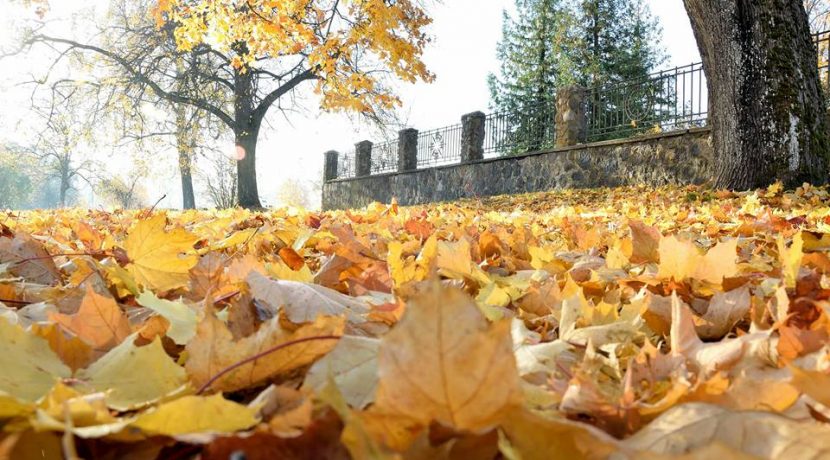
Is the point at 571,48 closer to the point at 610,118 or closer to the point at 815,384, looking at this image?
the point at 610,118

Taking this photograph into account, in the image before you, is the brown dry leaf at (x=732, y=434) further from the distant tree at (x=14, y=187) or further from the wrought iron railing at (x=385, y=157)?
the distant tree at (x=14, y=187)

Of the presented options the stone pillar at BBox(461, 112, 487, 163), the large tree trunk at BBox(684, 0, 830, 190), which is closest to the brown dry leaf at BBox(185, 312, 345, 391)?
the large tree trunk at BBox(684, 0, 830, 190)

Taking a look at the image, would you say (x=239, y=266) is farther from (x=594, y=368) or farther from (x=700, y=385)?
(x=700, y=385)

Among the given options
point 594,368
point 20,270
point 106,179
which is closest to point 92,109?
point 20,270

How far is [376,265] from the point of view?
1.38 metres

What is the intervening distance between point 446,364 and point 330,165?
74.8ft

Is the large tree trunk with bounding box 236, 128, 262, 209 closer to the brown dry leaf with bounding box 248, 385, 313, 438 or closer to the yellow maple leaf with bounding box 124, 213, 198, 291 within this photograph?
the yellow maple leaf with bounding box 124, 213, 198, 291

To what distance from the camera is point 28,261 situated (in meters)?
1.40

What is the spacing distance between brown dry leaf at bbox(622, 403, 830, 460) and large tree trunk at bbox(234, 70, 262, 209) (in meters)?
18.9

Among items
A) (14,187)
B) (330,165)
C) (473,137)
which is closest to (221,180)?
(330,165)

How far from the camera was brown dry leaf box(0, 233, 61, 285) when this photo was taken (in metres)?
1.37

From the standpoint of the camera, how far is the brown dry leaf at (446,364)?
15.4 inches

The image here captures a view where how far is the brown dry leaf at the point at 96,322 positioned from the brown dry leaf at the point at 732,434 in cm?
62

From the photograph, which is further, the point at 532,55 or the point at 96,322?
the point at 532,55
